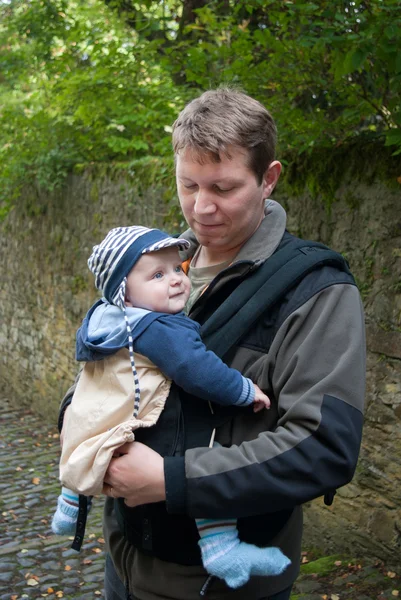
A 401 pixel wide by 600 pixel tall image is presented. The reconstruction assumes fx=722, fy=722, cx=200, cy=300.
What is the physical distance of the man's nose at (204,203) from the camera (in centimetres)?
188

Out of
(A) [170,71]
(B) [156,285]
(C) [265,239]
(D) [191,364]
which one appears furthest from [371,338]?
(A) [170,71]

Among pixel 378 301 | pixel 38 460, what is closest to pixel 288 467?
pixel 378 301

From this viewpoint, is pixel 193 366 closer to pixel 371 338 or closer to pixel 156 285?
pixel 156 285

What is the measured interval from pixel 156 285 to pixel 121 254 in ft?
0.42

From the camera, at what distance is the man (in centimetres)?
161

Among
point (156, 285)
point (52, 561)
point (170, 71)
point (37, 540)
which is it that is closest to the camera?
point (156, 285)

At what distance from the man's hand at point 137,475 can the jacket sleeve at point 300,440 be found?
29mm

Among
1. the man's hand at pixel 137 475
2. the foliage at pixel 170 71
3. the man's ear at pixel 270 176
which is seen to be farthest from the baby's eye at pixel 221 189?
the foliage at pixel 170 71

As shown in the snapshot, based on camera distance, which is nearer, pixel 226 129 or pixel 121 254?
pixel 226 129

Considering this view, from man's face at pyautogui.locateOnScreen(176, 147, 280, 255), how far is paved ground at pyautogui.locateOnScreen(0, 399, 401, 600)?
2.55 metres

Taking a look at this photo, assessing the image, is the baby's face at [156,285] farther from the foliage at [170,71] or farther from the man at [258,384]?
the foliage at [170,71]

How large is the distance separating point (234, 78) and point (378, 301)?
168 cm

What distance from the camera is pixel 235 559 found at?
1705 millimetres

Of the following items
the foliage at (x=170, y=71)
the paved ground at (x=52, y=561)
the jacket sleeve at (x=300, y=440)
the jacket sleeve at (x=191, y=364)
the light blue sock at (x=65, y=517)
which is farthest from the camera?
the paved ground at (x=52, y=561)
